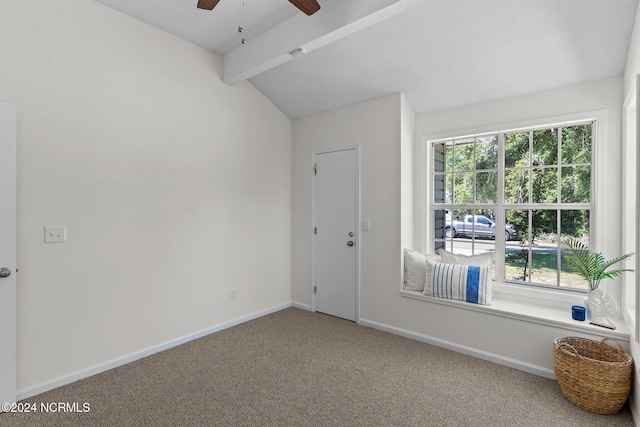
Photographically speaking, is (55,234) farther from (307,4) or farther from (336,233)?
(336,233)

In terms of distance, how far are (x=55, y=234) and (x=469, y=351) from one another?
3.53 m

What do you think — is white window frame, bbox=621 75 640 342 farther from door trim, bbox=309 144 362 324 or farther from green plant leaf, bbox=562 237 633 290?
door trim, bbox=309 144 362 324

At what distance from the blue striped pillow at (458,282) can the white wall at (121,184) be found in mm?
2022

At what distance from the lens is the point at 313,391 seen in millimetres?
2312

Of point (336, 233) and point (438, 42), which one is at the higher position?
point (438, 42)

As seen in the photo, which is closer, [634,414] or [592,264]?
[634,414]

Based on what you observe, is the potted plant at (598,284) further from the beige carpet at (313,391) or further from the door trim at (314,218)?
the door trim at (314,218)

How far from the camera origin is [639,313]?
6.10 ft

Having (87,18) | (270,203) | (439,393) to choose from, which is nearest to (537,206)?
(439,393)

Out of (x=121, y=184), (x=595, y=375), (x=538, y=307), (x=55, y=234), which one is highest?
(x=121, y=184)

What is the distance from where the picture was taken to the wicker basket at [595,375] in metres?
2.02

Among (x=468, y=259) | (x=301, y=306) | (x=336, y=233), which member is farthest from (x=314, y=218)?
A: (x=468, y=259)

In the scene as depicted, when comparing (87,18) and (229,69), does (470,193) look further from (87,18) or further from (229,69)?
(87,18)

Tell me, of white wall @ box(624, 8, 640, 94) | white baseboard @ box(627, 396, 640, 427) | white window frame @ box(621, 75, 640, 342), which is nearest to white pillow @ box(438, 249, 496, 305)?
white window frame @ box(621, 75, 640, 342)
